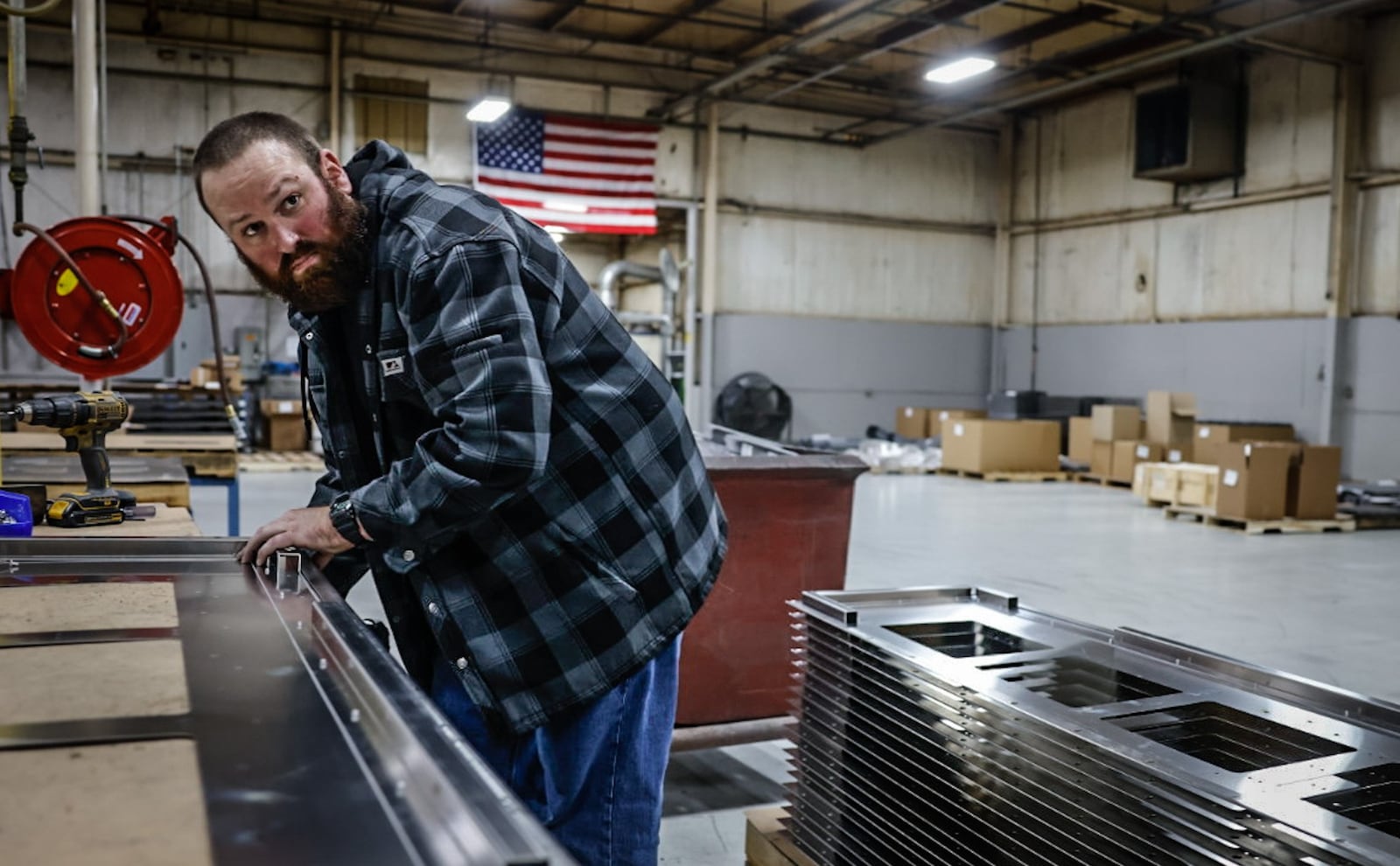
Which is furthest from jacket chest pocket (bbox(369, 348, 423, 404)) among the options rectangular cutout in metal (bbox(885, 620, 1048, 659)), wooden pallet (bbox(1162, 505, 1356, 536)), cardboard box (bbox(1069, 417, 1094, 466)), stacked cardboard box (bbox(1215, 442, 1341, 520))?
cardboard box (bbox(1069, 417, 1094, 466))

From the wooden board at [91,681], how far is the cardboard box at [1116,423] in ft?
37.6

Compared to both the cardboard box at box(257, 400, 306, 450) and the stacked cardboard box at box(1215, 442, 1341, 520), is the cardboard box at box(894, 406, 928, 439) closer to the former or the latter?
the stacked cardboard box at box(1215, 442, 1341, 520)

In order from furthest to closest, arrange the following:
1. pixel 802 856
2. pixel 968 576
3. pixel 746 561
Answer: pixel 968 576 < pixel 746 561 < pixel 802 856

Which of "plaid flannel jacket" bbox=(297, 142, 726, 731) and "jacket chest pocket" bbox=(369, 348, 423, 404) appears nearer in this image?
"plaid flannel jacket" bbox=(297, 142, 726, 731)

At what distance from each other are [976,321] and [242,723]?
50.7ft

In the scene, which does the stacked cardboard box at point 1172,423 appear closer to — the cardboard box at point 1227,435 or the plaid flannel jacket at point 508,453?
the cardboard box at point 1227,435

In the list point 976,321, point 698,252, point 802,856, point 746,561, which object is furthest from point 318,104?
point 802,856

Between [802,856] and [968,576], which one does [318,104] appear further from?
[802,856]

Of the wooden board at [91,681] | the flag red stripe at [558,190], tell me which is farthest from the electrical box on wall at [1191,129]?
the wooden board at [91,681]

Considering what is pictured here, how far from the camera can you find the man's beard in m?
1.53

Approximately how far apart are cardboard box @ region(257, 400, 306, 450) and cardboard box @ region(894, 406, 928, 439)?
7558 mm

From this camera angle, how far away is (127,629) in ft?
4.62

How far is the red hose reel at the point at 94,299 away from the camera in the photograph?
290cm

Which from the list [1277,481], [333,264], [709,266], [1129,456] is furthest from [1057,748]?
[709,266]
